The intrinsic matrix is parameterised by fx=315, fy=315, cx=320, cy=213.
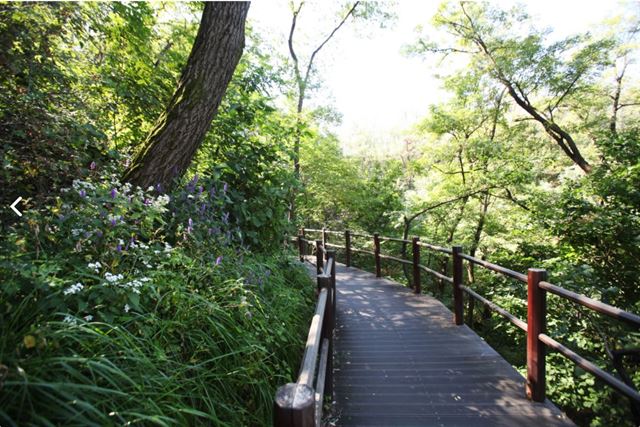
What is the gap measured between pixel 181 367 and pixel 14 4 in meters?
2.81

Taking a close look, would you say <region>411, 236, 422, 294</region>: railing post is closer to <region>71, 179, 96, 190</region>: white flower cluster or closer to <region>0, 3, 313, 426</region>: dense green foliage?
<region>0, 3, 313, 426</region>: dense green foliage

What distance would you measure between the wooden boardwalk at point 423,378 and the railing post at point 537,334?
11 centimetres

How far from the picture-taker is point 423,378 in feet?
8.50

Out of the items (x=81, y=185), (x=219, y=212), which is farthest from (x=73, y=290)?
(x=219, y=212)

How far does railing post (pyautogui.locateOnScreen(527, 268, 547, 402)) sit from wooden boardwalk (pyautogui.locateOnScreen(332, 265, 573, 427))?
106 mm

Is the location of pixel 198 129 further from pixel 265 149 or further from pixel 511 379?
pixel 511 379

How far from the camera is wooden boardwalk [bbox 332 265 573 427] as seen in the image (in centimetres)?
207

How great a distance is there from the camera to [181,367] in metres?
1.43

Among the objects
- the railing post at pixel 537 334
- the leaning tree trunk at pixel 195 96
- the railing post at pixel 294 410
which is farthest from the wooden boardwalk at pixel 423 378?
the leaning tree trunk at pixel 195 96

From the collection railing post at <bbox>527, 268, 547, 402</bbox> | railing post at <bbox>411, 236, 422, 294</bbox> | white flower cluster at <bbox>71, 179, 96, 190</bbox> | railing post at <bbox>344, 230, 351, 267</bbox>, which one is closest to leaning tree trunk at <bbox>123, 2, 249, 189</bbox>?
white flower cluster at <bbox>71, 179, 96, 190</bbox>

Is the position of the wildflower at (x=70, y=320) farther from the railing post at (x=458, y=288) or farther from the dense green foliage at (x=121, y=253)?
the railing post at (x=458, y=288)

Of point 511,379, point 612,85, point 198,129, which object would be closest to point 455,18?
point 612,85

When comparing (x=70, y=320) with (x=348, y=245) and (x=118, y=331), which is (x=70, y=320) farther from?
(x=348, y=245)

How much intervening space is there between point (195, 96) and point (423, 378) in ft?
10.2
